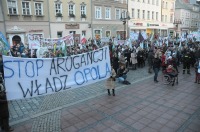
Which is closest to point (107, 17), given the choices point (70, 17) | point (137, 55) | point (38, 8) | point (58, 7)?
point (70, 17)

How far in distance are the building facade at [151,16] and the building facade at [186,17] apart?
6.20 meters

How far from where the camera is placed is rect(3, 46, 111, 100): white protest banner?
15.7 ft

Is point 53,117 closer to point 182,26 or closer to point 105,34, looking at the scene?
point 105,34

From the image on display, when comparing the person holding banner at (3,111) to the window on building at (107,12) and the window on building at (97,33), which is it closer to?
the window on building at (97,33)

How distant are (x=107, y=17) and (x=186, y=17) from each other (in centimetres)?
3621

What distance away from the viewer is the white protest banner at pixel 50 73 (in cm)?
477

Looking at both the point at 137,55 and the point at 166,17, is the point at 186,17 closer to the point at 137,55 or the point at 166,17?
the point at 166,17

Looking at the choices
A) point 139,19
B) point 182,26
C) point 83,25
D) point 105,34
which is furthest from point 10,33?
point 182,26

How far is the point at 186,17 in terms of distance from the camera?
54719 mm

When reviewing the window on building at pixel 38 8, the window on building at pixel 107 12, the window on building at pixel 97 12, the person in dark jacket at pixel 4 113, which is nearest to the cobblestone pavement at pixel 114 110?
the person in dark jacket at pixel 4 113

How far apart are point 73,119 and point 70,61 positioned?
1.92 m

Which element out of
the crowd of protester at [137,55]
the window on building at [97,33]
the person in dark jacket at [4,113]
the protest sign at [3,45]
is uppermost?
the window on building at [97,33]

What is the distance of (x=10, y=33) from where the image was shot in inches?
779

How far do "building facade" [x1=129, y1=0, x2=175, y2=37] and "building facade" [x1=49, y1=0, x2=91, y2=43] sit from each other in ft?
36.8
